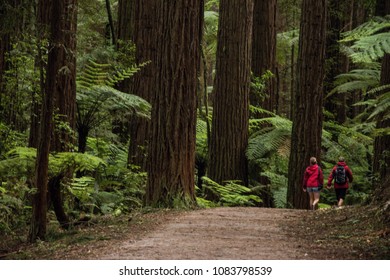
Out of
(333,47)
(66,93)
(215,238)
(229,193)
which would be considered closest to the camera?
(215,238)

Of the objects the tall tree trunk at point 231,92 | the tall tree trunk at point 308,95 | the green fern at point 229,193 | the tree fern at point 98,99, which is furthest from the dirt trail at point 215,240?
the tall tree trunk at point 231,92

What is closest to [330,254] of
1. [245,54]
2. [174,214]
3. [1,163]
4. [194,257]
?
[194,257]

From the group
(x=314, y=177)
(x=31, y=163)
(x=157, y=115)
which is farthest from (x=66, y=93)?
(x=314, y=177)

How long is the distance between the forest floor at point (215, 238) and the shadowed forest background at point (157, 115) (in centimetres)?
37

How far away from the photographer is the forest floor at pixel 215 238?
5913 millimetres

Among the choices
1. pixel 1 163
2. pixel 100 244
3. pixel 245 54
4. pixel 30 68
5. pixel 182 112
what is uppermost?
pixel 245 54

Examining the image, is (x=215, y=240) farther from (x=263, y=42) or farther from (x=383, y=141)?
(x=263, y=42)

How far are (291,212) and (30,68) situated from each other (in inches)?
205

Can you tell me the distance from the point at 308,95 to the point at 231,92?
77.1 inches

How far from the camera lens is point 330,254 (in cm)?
592

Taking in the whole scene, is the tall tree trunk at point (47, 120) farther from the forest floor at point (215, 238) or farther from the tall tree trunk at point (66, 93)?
the tall tree trunk at point (66, 93)

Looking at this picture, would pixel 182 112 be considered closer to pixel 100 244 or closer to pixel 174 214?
pixel 174 214

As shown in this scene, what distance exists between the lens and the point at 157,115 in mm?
10219

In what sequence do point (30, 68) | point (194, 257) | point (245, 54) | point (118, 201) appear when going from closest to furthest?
point (194, 257) < point (118, 201) < point (30, 68) < point (245, 54)
